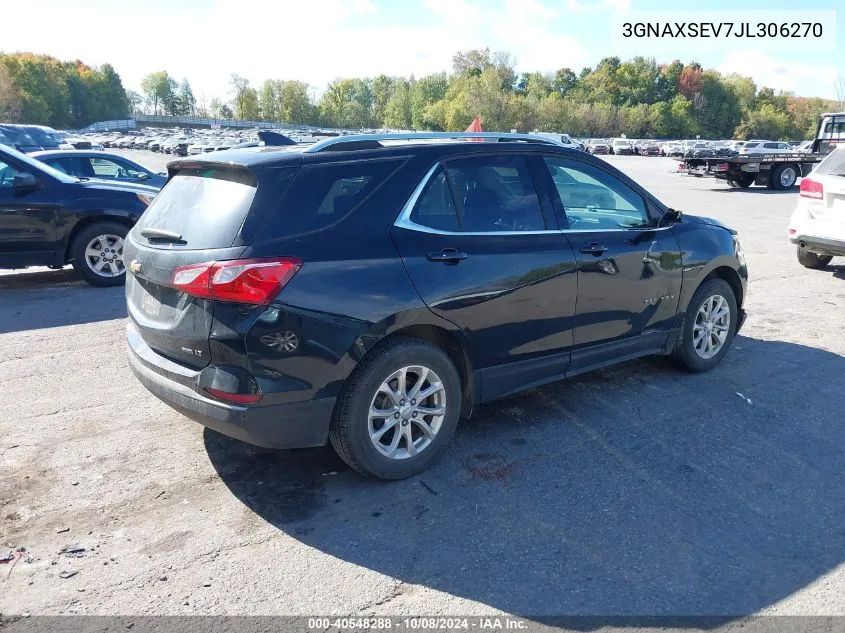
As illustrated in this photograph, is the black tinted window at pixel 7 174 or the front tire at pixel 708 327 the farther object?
the black tinted window at pixel 7 174

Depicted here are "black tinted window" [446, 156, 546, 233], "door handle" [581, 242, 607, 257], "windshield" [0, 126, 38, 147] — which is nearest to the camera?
"black tinted window" [446, 156, 546, 233]

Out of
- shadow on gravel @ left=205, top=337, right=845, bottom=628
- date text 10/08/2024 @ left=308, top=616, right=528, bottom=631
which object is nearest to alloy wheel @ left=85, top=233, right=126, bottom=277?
shadow on gravel @ left=205, top=337, right=845, bottom=628

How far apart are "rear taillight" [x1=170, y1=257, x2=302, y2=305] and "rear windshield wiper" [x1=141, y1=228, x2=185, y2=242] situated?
1.35 ft

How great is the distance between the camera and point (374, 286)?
3447 mm

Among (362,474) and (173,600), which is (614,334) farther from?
(173,600)

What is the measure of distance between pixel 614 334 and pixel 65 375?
→ 412 centimetres

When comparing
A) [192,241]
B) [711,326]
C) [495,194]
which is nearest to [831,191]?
[711,326]

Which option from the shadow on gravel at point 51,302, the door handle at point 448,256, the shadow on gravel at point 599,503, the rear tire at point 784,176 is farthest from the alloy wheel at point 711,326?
the rear tire at point 784,176

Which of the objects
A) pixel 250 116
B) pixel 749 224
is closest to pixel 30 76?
pixel 250 116

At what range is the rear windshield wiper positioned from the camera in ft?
11.7

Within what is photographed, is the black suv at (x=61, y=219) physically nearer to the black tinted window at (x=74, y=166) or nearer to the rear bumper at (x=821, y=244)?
the black tinted window at (x=74, y=166)

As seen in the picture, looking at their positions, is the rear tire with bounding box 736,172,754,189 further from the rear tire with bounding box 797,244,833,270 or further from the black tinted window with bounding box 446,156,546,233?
the black tinted window with bounding box 446,156,546,233

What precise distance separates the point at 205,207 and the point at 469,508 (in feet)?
6.75

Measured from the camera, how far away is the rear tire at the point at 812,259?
9.56m
